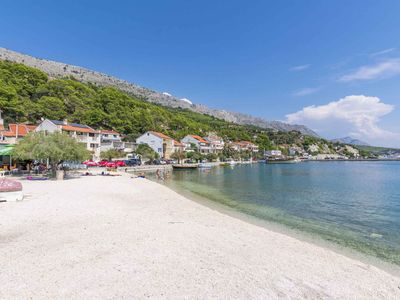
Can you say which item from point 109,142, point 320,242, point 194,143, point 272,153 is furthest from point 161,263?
point 272,153

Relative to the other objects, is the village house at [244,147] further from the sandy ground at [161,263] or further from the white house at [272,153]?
the sandy ground at [161,263]

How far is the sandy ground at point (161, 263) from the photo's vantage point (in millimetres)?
6590

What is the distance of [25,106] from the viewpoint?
69938 millimetres

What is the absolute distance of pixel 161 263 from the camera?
821 cm

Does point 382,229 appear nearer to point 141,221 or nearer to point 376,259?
point 376,259

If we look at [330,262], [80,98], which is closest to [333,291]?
[330,262]

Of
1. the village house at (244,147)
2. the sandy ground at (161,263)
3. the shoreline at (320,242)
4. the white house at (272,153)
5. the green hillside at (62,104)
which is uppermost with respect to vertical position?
the green hillside at (62,104)

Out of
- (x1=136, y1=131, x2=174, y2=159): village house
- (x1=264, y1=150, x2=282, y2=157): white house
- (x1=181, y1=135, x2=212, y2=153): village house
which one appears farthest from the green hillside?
(x1=264, y1=150, x2=282, y2=157): white house

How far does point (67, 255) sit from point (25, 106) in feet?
256

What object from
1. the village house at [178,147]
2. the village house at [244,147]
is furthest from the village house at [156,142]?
the village house at [244,147]

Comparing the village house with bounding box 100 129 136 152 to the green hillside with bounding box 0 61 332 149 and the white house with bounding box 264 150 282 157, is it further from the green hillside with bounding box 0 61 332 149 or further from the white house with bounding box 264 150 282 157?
the white house with bounding box 264 150 282 157

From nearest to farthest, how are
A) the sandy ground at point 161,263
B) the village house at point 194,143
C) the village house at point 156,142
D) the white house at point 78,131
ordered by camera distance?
1. the sandy ground at point 161,263
2. the white house at point 78,131
3. the village house at point 156,142
4. the village house at point 194,143

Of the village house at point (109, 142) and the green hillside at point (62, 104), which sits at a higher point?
the green hillside at point (62, 104)

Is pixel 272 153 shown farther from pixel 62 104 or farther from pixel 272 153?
pixel 62 104
